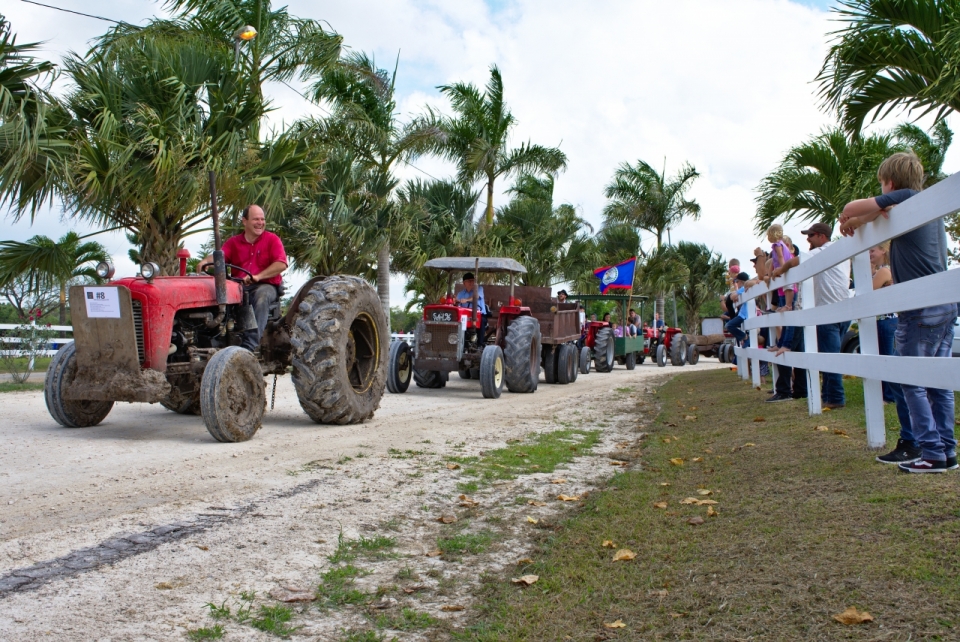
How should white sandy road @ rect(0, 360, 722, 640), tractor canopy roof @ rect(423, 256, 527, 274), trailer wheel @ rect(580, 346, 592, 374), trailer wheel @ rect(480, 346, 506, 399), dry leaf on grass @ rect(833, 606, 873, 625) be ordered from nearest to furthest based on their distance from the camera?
1. dry leaf on grass @ rect(833, 606, 873, 625)
2. white sandy road @ rect(0, 360, 722, 640)
3. trailer wheel @ rect(480, 346, 506, 399)
4. tractor canopy roof @ rect(423, 256, 527, 274)
5. trailer wheel @ rect(580, 346, 592, 374)

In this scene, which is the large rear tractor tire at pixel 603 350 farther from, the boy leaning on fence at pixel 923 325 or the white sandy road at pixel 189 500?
the boy leaning on fence at pixel 923 325

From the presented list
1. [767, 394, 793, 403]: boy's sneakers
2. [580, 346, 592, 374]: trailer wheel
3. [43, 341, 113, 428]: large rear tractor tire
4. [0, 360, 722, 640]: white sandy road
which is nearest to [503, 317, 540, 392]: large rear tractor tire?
[0, 360, 722, 640]: white sandy road

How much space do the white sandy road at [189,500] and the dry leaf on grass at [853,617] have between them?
166cm

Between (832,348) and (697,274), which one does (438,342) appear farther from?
(697,274)

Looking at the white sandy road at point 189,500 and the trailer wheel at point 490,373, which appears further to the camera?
the trailer wheel at point 490,373

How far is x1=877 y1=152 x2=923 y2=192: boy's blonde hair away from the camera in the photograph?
441 cm

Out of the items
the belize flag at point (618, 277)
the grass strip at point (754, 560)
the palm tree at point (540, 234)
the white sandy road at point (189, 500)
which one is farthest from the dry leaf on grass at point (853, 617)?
the palm tree at point (540, 234)

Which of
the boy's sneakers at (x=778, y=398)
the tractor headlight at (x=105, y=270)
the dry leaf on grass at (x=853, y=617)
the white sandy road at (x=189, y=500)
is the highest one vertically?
the tractor headlight at (x=105, y=270)

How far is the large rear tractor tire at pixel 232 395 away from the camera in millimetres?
6348

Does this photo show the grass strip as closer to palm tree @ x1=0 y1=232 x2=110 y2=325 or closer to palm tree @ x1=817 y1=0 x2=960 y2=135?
palm tree @ x1=817 y1=0 x2=960 y2=135

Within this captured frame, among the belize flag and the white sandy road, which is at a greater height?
the belize flag

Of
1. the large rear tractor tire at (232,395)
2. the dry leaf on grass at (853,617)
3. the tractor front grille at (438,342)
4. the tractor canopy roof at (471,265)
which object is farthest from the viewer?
the tractor canopy roof at (471,265)

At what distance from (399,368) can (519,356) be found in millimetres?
1842

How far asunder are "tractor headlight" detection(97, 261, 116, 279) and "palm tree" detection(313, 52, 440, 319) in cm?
1475
